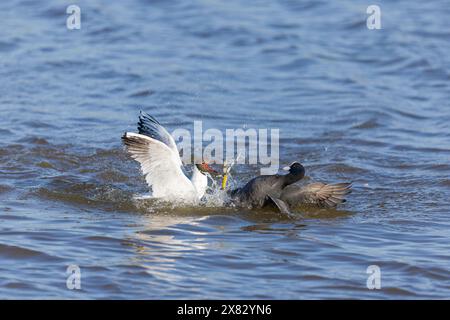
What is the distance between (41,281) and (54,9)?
12.6m

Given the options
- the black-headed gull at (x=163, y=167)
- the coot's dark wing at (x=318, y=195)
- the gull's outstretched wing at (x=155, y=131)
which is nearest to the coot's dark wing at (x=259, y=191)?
the coot's dark wing at (x=318, y=195)

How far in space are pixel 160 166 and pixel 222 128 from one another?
3721 millimetres

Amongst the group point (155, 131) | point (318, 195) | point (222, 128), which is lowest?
point (318, 195)

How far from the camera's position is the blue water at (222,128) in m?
7.26

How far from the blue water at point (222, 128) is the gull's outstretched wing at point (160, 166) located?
21 centimetres

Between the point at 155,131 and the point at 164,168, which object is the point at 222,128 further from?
the point at 164,168

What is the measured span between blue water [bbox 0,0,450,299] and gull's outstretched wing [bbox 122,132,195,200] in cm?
21

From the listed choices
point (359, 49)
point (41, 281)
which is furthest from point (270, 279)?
point (359, 49)

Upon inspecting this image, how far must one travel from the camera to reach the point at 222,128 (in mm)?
12516

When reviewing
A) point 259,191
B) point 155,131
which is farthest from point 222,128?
point 259,191

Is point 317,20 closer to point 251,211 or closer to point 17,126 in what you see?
point 17,126

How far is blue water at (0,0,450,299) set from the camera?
7.26m

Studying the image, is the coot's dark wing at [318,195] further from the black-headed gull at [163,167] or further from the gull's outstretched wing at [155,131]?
the gull's outstretched wing at [155,131]

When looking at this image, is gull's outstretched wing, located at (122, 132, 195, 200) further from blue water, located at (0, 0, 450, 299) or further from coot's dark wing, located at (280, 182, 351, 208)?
coot's dark wing, located at (280, 182, 351, 208)
